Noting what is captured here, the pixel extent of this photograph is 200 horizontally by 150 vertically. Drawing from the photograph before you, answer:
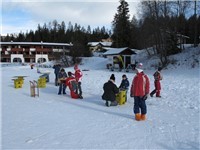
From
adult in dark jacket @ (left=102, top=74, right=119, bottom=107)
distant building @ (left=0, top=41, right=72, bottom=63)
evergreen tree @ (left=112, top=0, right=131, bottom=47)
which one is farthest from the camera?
distant building @ (left=0, top=41, right=72, bottom=63)

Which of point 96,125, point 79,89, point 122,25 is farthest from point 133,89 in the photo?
point 122,25

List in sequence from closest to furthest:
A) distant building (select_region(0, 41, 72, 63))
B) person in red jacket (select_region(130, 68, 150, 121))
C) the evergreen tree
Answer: person in red jacket (select_region(130, 68, 150, 121))
the evergreen tree
distant building (select_region(0, 41, 72, 63))

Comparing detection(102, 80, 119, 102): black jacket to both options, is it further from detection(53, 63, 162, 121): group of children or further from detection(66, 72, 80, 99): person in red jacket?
detection(66, 72, 80, 99): person in red jacket

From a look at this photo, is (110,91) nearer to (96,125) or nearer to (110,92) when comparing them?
(110,92)

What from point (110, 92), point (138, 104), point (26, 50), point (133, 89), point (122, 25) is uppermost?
point (122, 25)

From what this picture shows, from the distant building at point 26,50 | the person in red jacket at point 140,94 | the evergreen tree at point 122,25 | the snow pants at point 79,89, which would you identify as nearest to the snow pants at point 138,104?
the person in red jacket at point 140,94

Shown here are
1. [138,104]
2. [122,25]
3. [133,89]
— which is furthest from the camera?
[122,25]

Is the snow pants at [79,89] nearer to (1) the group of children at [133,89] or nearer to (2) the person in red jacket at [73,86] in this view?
(1) the group of children at [133,89]

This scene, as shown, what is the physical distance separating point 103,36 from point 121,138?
12526cm

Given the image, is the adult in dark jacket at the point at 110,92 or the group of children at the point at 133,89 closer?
the group of children at the point at 133,89

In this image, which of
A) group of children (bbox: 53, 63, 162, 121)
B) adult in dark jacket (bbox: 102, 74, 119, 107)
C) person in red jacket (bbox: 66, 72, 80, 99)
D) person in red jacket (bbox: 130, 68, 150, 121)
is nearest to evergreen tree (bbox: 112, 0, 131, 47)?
group of children (bbox: 53, 63, 162, 121)

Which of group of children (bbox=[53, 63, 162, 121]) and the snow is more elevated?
group of children (bbox=[53, 63, 162, 121])

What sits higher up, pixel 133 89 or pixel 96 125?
pixel 133 89

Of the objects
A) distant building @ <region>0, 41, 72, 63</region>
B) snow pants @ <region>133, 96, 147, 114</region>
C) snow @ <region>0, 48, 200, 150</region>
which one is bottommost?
snow @ <region>0, 48, 200, 150</region>
